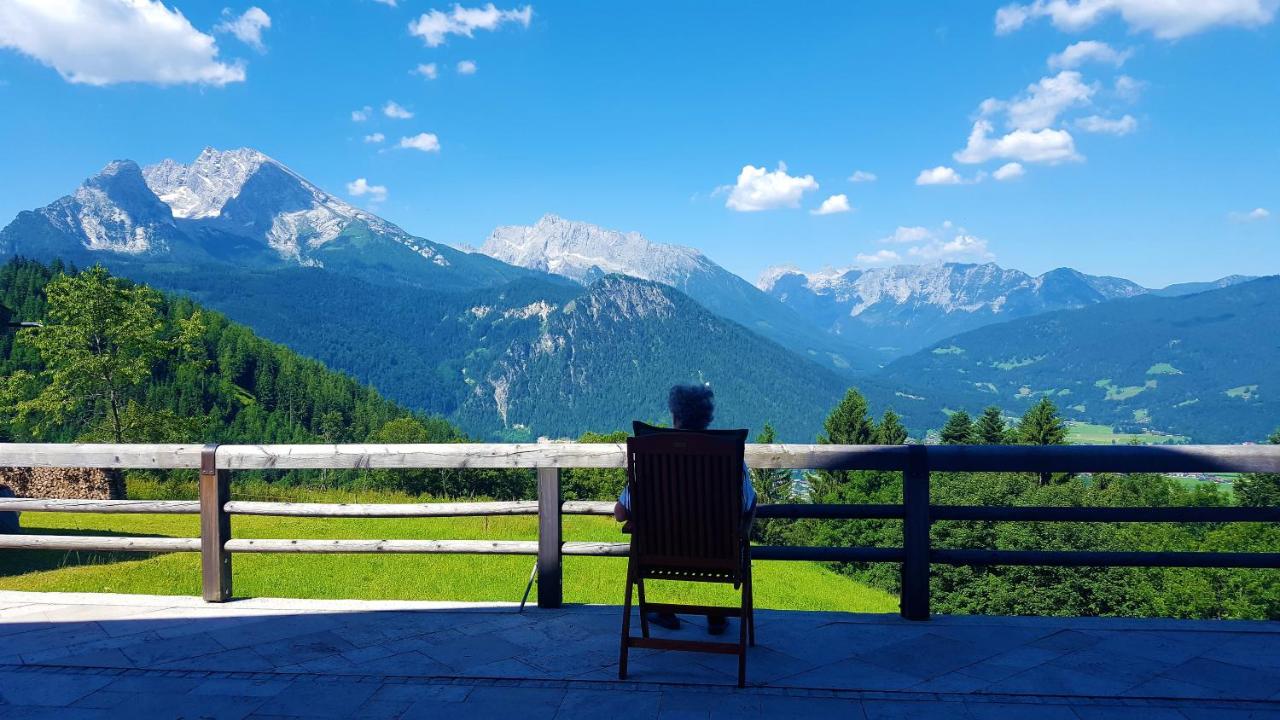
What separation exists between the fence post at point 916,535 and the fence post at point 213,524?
3.98 m

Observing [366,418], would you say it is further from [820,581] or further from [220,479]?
[220,479]

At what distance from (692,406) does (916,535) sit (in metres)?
1.59

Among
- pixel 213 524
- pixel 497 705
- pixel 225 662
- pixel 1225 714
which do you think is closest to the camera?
pixel 1225 714

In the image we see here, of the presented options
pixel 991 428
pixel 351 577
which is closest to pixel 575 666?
pixel 351 577

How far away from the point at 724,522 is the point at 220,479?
10.5 feet

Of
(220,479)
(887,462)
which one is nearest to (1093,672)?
(887,462)

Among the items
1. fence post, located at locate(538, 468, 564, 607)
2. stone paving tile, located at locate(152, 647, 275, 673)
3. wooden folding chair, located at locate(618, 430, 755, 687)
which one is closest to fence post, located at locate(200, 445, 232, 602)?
stone paving tile, located at locate(152, 647, 275, 673)

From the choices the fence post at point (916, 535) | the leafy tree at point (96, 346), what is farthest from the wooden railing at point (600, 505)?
the leafy tree at point (96, 346)

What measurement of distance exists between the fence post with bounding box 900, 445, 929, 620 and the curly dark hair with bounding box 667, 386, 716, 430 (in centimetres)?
123

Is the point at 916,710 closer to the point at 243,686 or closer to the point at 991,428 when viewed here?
the point at 243,686

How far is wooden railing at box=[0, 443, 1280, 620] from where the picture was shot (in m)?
4.43

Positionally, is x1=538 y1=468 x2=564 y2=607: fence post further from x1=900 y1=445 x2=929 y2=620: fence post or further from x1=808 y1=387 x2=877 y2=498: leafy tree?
x1=808 y1=387 x2=877 y2=498: leafy tree

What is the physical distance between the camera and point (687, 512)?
357 cm

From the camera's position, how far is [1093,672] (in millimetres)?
3766
